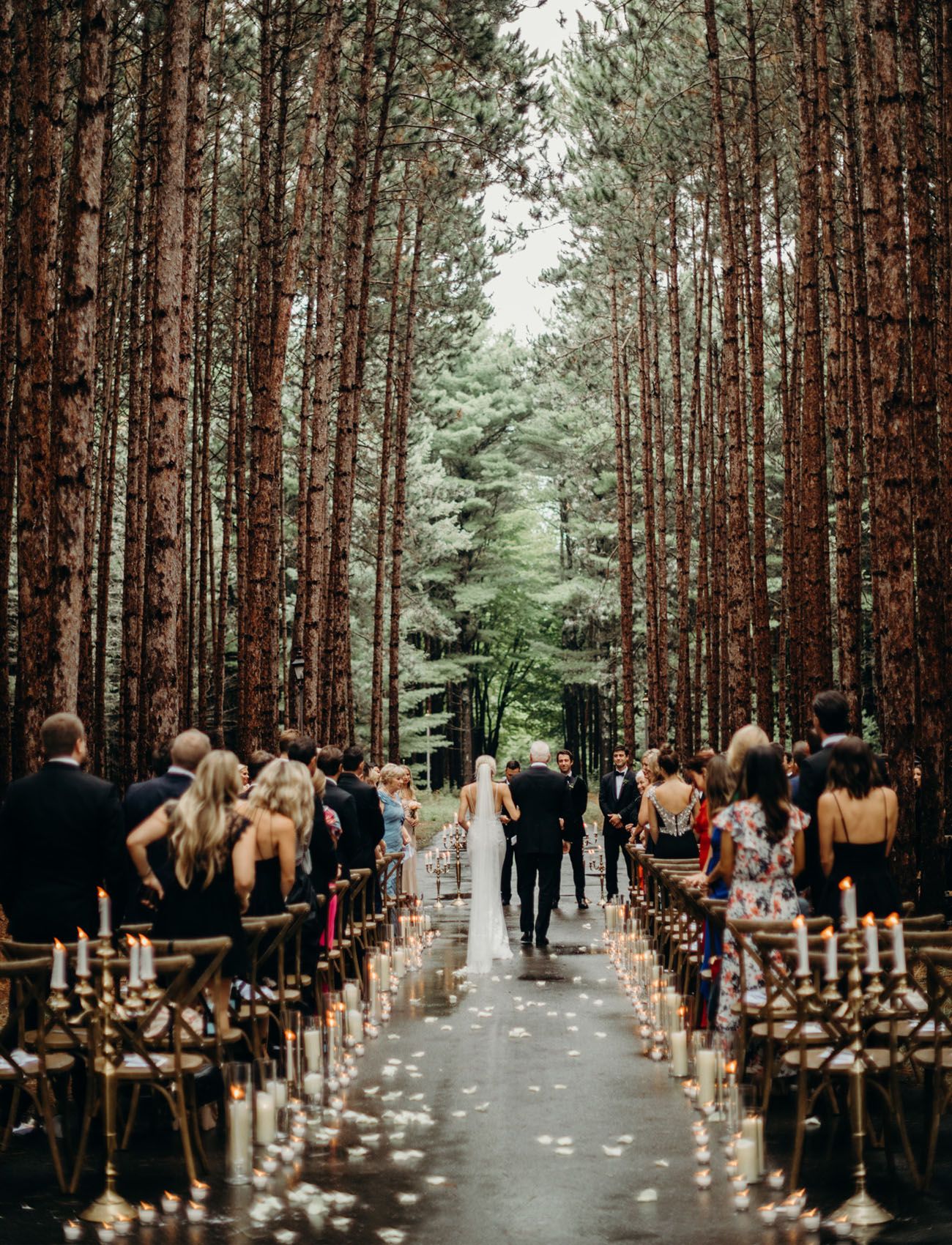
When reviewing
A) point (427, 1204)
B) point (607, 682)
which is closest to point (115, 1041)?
point (427, 1204)

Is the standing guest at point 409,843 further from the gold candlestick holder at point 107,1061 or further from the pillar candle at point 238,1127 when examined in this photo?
the gold candlestick holder at point 107,1061

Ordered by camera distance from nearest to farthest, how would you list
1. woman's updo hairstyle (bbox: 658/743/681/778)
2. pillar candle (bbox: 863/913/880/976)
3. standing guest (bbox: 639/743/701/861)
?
pillar candle (bbox: 863/913/880/976), woman's updo hairstyle (bbox: 658/743/681/778), standing guest (bbox: 639/743/701/861)

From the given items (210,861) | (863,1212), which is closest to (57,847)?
(210,861)

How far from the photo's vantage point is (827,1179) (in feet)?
21.4

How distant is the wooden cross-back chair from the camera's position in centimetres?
632

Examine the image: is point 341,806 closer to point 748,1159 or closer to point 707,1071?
point 707,1071

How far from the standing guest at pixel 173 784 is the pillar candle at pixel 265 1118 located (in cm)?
166

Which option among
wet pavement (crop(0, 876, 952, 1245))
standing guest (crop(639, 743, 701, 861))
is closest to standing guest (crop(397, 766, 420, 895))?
standing guest (crop(639, 743, 701, 861))

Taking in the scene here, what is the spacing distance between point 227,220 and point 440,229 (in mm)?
4689

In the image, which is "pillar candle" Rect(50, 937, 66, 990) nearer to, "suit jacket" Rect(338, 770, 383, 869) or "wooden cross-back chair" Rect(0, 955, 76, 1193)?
"wooden cross-back chair" Rect(0, 955, 76, 1193)

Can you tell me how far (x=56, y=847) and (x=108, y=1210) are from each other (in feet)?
6.11

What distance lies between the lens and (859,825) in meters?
7.62

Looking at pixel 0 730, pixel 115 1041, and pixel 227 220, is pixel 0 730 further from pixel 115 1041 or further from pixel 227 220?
pixel 227 220

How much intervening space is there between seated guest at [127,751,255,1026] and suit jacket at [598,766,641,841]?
11.8m
